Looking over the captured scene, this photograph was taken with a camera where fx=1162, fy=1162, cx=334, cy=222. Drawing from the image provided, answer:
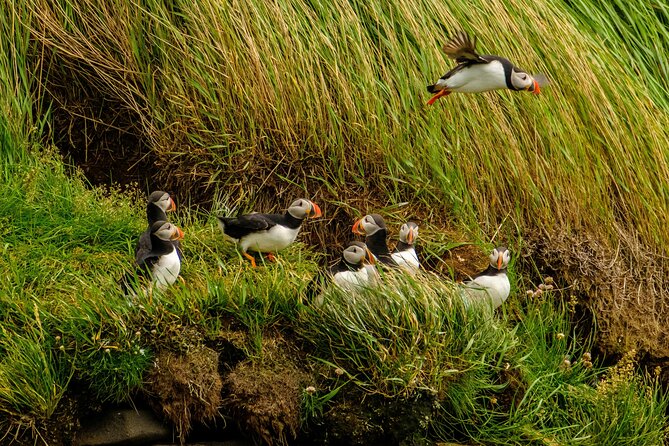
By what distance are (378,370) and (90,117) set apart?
8.71ft

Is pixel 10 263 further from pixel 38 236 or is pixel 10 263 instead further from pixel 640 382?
pixel 640 382

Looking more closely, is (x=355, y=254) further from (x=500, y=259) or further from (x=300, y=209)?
(x=500, y=259)

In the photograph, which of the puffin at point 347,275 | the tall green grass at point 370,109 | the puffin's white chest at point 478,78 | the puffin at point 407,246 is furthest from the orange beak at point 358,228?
the puffin's white chest at point 478,78

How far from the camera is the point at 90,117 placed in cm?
658

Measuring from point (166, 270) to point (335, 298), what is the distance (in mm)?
743

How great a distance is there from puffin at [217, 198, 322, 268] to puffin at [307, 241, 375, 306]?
456mm

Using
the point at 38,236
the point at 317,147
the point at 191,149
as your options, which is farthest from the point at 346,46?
the point at 38,236

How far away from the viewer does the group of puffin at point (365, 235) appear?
16.4 feet

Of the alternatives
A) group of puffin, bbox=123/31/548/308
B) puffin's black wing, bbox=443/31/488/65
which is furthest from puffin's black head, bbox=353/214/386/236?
puffin's black wing, bbox=443/31/488/65

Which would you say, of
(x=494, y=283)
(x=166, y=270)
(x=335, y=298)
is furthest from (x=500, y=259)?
(x=166, y=270)

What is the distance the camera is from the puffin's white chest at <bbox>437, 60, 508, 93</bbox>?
5227 millimetres

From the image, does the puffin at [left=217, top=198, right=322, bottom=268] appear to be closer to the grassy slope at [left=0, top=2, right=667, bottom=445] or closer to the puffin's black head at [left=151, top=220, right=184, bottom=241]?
the grassy slope at [left=0, top=2, right=667, bottom=445]

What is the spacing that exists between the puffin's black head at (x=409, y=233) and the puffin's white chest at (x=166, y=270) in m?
1.17

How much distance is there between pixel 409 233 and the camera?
5.55 meters
